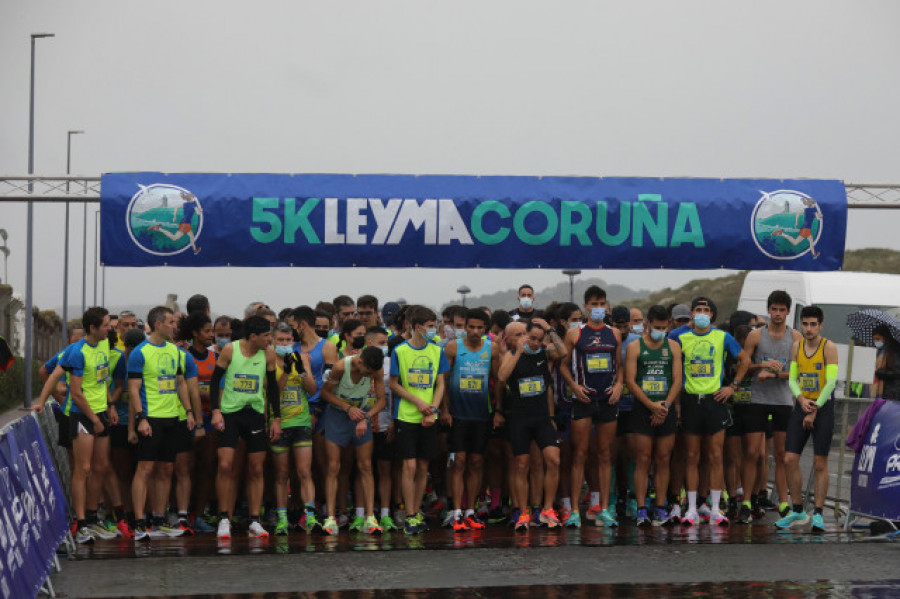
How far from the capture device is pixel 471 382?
12.1 metres

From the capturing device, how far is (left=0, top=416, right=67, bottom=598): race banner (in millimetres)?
7574

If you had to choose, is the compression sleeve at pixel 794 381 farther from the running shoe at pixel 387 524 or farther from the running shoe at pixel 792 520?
the running shoe at pixel 387 524

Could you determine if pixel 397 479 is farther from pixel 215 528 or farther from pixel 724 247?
pixel 724 247

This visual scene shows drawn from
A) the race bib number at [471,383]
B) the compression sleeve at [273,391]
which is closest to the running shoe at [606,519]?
the race bib number at [471,383]

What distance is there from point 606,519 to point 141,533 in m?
4.41

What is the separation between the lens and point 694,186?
608 inches

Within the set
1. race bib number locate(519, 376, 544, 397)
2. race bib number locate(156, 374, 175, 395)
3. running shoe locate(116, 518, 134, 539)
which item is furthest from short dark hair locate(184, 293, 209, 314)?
race bib number locate(519, 376, 544, 397)

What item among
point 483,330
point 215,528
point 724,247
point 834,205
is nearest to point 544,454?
point 483,330

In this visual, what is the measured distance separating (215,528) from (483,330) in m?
3.30

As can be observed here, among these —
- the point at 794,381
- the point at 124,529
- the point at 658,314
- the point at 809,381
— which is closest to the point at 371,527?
the point at 124,529

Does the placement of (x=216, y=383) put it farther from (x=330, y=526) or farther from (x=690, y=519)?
(x=690, y=519)

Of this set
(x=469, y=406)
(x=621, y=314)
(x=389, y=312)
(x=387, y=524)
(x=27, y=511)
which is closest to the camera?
(x=27, y=511)

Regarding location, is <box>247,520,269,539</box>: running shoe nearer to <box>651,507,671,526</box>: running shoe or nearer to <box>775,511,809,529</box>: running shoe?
<box>651,507,671,526</box>: running shoe

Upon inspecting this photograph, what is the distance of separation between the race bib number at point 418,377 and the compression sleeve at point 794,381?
3.49m
